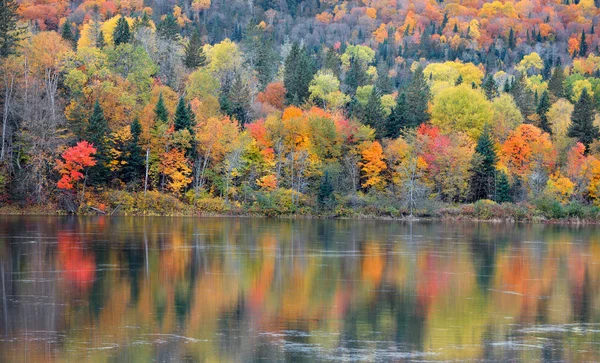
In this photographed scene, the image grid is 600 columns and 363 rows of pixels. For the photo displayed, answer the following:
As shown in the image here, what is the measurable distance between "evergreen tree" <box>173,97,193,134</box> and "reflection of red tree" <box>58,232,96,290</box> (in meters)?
38.4

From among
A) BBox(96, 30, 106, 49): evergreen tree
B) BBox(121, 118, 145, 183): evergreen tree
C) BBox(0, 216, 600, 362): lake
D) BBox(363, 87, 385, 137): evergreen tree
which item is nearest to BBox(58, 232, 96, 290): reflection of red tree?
BBox(0, 216, 600, 362): lake

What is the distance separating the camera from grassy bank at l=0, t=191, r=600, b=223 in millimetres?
79688

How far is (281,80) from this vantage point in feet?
412

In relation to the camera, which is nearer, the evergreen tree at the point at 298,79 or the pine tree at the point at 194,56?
the evergreen tree at the point at 298,79

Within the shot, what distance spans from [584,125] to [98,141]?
2226 inches

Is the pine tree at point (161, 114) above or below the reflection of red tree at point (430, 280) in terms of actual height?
above

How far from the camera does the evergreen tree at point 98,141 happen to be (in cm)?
7588

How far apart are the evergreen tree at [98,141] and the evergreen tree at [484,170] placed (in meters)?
38.1

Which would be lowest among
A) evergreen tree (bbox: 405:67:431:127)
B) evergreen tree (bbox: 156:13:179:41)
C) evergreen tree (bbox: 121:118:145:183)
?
evergreen tree (bbox: 121:118:145:183)

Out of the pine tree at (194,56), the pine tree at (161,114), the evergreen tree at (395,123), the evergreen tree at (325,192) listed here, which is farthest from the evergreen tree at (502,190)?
the pine tree at (194,56)

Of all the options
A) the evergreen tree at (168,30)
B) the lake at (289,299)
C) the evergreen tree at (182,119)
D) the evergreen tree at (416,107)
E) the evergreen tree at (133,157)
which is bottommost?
the lake at (289,299)

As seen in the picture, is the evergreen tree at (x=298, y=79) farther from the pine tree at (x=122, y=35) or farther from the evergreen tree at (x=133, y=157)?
the evergreen tree at (x=133, y=157)

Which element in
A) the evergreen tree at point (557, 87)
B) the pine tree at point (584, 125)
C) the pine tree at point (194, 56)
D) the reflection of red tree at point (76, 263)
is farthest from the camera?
the evergreen tree at point (557, 87)

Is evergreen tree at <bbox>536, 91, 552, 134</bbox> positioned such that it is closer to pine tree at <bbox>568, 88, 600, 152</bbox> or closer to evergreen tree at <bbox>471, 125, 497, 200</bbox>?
pine tree at <bbox>568, 88, 600, 152</bbox>
